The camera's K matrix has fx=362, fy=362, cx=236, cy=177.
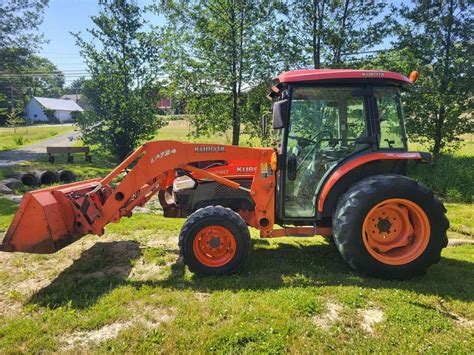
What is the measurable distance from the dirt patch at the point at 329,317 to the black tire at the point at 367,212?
0.75 metres

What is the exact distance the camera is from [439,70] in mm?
12297

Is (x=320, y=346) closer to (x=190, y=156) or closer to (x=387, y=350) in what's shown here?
(x=387, y=350)

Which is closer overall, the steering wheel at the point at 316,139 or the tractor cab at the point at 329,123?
the tractor cab at the point at 329,123

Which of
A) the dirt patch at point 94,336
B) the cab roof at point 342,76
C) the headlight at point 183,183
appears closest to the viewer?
the dirt patch at point 94,336

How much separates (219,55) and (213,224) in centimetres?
995

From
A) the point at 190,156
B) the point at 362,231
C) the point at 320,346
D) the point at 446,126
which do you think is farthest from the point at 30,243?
the point at 446,126

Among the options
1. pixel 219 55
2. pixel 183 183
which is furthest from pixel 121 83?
pixel 183 183

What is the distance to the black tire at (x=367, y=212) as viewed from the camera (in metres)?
4.19

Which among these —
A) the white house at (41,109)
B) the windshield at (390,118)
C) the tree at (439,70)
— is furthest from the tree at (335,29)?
the white house at (41,109)

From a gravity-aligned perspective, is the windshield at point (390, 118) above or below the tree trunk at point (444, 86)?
below

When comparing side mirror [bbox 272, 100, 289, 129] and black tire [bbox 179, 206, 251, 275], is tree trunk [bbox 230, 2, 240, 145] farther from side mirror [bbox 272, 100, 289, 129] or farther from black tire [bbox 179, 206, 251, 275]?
black tire [bbox 179, 206, 251, 275]

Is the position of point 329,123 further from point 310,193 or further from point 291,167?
point 310,193

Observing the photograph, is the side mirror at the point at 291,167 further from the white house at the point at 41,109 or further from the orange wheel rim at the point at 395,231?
the white house at the point at 41,109

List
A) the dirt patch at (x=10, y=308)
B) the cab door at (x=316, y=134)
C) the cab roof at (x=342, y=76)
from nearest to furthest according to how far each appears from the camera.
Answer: the dirt patch at (x=10, y=308) < the cab roof at (x=342, y=76) < the cab door at (x=316, y=134)
